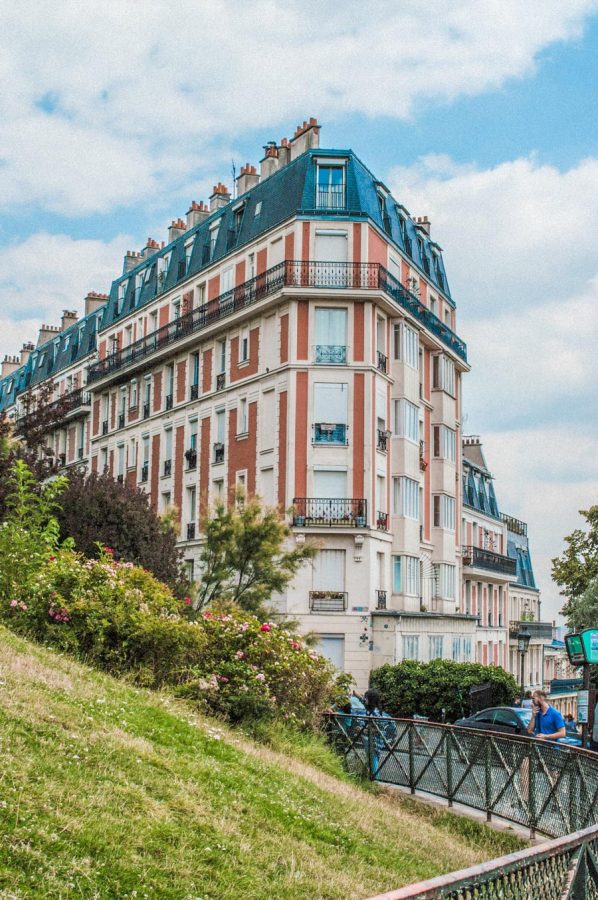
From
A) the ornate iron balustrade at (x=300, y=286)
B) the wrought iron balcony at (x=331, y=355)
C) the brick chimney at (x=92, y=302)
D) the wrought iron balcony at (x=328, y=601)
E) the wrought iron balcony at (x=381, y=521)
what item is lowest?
the wrought iron balcony at (x=328, y=601)

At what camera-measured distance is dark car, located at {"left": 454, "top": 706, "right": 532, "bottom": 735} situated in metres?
21.0

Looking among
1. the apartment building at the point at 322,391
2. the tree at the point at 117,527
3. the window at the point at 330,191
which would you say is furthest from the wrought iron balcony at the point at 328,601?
the window at the point at 330,191

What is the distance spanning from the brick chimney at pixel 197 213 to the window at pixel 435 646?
2181cm

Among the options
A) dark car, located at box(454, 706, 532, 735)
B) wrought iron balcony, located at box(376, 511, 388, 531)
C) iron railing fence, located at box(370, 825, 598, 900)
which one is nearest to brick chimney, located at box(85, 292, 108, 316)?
wrought iron balcony, located at box(376, 511, 388, 531)

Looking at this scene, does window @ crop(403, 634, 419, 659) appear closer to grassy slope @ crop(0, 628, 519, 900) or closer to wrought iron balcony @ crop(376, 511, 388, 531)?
wrought iron balcony @ crop(376, 511, 388, 531)

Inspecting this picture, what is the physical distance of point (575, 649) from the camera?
44.9ft

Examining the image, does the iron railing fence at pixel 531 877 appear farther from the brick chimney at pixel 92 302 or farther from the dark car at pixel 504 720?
the brick chimney at pixel 92 302

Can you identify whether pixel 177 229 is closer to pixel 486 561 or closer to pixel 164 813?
pixel 486 561

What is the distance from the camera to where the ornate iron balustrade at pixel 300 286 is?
34.6m

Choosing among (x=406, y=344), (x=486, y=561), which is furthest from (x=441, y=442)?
(x=486, y=561)

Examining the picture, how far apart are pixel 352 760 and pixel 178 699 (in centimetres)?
353

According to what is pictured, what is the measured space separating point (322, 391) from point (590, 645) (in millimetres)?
21267

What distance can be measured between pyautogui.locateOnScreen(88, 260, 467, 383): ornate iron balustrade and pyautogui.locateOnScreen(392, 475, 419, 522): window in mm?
6349

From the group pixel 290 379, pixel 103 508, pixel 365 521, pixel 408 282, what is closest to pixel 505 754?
pixel 103 508
